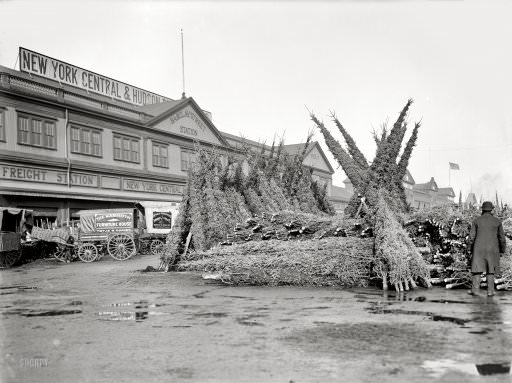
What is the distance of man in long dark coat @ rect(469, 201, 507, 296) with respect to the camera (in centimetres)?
947

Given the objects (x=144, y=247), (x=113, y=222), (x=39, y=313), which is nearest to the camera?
(x=39, y=313)

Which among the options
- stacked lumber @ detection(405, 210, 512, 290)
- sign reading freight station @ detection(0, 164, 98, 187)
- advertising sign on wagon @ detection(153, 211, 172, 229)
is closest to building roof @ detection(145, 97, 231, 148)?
sign reading freight station @ detection(0, 164, 98, 187)

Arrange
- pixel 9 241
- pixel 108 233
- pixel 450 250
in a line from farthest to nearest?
1. pixel 108 233
2. pixel 9 241
3. pixel 450 250

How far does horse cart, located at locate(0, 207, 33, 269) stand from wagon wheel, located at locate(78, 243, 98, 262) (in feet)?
7.66

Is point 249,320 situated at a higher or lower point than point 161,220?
lower

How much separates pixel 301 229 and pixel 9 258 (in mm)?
12751

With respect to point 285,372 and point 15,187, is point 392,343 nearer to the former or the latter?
point 285,372

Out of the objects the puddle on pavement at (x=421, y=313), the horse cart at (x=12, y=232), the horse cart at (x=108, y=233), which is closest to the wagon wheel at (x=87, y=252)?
the horse cart at (x=108, y=233)

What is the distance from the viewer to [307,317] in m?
7.43

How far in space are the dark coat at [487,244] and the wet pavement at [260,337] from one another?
0.59 metres

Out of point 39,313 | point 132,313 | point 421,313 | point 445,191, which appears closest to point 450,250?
point 421,313

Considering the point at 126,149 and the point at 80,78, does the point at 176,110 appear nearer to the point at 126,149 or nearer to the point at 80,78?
the point at 126,149

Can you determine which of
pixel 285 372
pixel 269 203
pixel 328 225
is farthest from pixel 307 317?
pixel 269 203

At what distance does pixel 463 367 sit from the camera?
462cm
